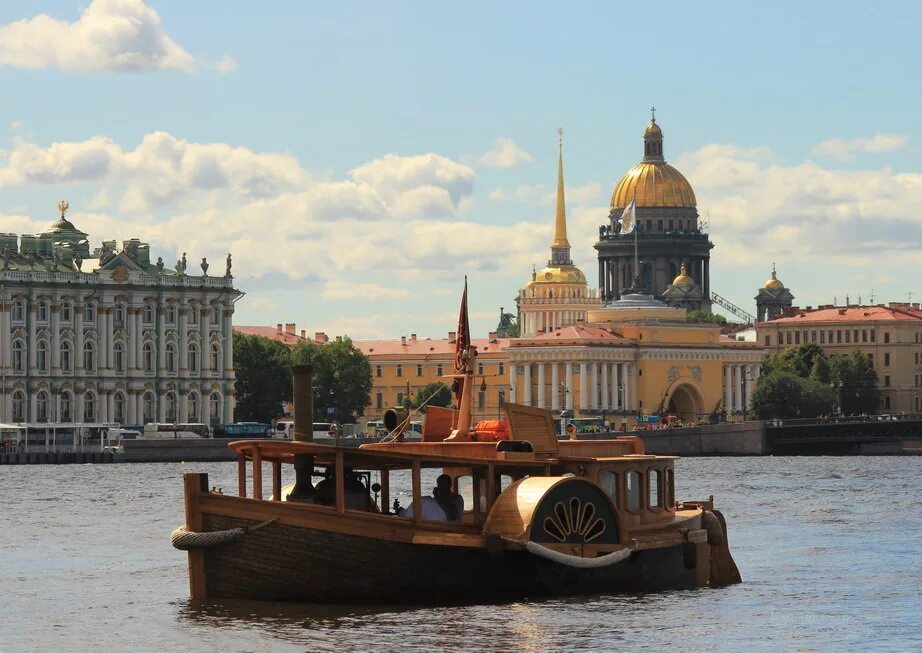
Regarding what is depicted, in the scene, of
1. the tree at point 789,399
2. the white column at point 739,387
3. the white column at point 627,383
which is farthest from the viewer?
the white column at point 739,387

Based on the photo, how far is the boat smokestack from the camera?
3284 centimetres

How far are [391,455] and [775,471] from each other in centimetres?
6736

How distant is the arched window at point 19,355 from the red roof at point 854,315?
79.7m

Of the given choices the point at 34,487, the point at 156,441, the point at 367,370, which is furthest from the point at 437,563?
the point at 367,370

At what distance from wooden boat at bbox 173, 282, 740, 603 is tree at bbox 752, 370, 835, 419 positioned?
121 meters

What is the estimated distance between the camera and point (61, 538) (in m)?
51.3

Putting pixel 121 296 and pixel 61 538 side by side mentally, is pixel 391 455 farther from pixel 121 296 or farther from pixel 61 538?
pixel 121 296

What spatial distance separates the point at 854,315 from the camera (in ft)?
624

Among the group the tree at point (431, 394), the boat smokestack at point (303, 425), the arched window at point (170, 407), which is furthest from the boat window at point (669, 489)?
the tree at point (431, 394)

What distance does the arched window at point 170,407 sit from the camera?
133500 millimetres

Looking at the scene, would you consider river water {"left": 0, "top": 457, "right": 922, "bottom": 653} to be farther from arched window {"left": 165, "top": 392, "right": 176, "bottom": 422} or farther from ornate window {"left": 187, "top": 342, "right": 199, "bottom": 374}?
ornate window {"left": 187, "top": 342, "right": 199, "bottom": 374}

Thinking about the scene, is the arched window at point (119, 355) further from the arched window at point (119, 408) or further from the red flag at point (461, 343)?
the red flag at point (461, 343)

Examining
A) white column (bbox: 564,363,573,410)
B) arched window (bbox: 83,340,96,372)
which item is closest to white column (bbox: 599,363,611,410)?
white column (bbox: 564,363,573,410)

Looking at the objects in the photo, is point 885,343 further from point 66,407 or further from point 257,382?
point 66,407
